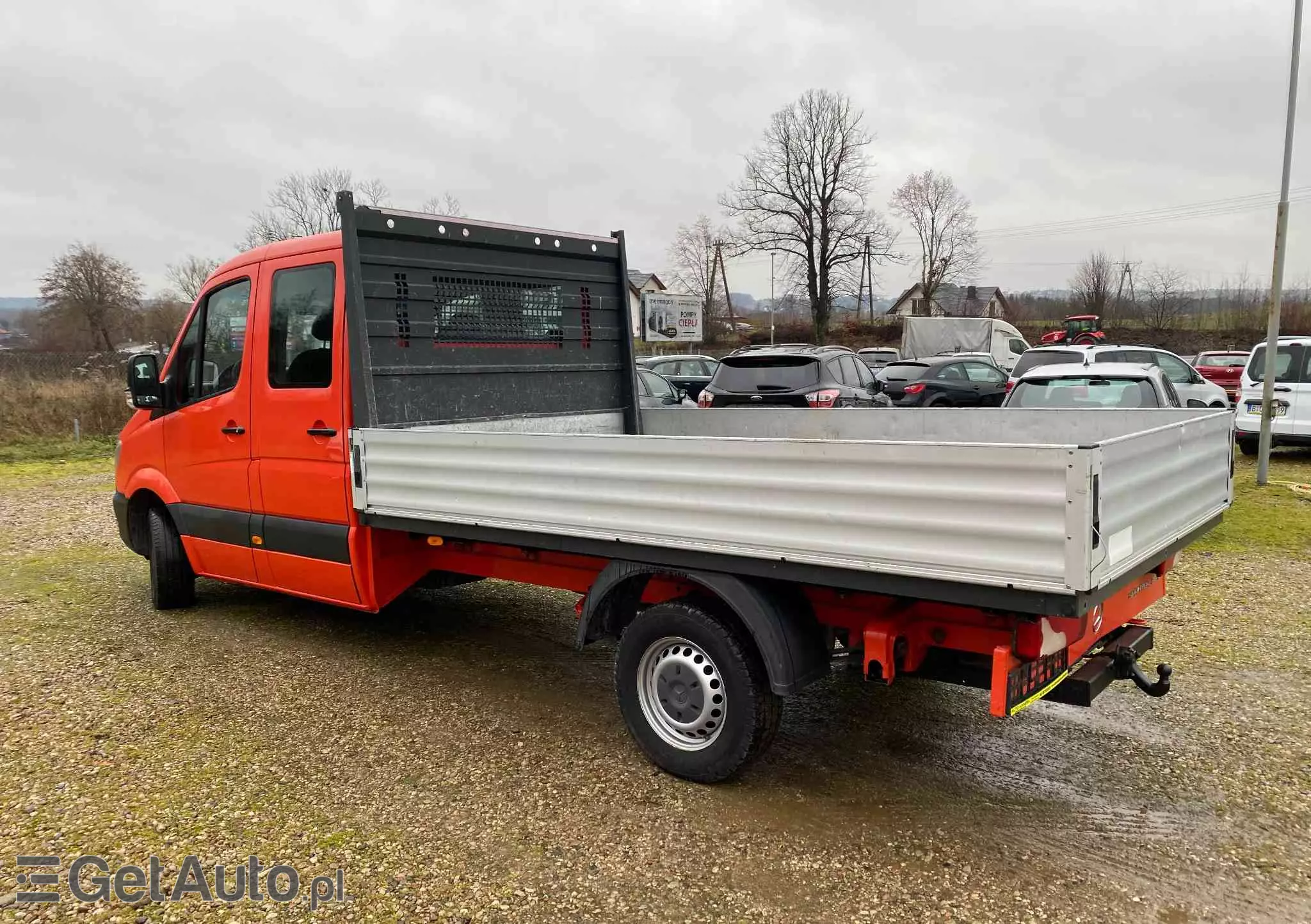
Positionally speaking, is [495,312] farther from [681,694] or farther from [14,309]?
[14,309]

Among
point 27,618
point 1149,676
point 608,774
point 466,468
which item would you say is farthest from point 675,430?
point 27,618

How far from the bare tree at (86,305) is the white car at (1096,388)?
35257 mm

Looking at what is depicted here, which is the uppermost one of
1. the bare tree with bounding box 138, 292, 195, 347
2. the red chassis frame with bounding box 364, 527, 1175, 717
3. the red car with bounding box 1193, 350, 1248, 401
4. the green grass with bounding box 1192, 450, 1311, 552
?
the bare tree with bounding box 138, 292, 195, 347

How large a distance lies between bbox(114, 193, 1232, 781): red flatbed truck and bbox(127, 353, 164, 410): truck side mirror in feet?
0.08

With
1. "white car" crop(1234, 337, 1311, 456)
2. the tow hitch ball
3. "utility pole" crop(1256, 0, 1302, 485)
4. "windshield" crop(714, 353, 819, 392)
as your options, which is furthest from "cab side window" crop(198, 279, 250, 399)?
"white car" crop(1234, 337, 1311, 456)

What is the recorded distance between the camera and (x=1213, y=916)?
285 centimetres

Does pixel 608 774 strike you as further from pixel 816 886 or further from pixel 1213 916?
pixel 1213 916

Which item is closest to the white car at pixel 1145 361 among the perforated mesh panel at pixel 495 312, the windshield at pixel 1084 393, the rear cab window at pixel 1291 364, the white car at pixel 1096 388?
the rear cab window at pixel 1291 364

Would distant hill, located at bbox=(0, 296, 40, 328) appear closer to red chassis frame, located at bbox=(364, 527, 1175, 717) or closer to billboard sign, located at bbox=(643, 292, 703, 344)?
billboard sign, located at bbox=(643, 292, 703, 344)

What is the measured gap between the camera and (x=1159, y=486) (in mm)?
3160

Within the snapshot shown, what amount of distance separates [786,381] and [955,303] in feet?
176

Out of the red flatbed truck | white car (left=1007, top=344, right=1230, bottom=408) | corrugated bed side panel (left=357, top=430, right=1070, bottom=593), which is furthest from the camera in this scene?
white car (left=1007, top=344, right=1230, bottom=408)

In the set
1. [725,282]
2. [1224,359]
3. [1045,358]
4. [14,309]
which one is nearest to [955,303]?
[725,282]

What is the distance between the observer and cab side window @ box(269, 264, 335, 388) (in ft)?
16.0
